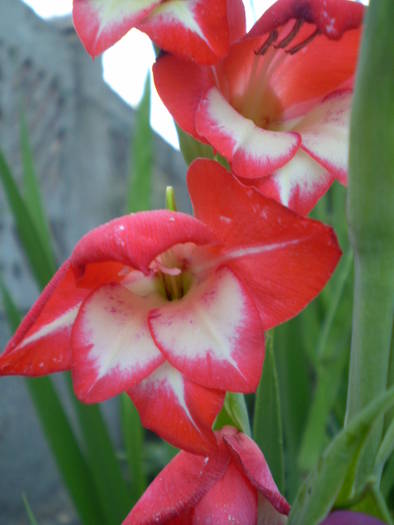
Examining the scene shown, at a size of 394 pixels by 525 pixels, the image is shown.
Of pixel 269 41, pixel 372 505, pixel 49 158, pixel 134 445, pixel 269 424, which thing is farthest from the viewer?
pixel 49 158

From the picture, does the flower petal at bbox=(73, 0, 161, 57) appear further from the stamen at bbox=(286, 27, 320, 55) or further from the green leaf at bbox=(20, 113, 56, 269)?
the green leaf at bbox=(20, 113, 56, 269)

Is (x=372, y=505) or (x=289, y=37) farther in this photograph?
(x=289, y=37)

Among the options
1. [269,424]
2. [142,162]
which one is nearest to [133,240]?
[269,424]

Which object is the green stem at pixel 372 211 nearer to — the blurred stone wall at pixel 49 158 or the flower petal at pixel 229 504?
the flower petal at pixel 229 504

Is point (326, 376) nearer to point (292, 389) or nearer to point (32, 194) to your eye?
point (292, 389)

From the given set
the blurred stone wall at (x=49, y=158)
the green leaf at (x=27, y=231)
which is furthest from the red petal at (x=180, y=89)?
the blurred stone wall at (x=49, y=158)

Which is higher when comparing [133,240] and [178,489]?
[133,240]

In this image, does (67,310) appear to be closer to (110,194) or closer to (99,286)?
(99,286)
